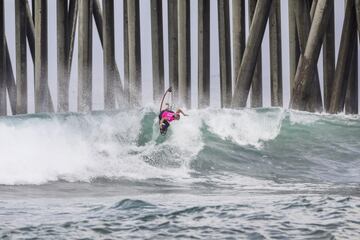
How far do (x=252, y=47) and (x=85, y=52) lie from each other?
149 inches

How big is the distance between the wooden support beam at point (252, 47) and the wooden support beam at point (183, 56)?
1.42 m

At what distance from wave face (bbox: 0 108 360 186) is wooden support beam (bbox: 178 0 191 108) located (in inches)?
16.4

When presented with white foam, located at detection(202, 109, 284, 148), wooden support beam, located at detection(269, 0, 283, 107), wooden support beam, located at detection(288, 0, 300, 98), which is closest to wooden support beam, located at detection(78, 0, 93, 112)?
white foam, located at detection(202, 109, 284, 148)

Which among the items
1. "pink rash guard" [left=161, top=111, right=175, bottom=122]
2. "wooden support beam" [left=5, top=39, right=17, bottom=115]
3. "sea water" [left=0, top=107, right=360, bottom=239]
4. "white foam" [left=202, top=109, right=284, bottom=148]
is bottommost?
"sea water" [left=0, top=107, right=360, bottom=239]

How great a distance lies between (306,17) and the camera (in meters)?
15.3

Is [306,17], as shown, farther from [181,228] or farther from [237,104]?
[181,228]

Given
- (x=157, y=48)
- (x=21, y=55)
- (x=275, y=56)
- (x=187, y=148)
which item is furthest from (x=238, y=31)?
(x=21, y=55)

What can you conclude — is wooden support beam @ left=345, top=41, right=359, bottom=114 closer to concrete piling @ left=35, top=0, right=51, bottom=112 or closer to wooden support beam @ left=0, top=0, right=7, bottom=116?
concrete piling @ left=35, top=0, right=51, bottom=112

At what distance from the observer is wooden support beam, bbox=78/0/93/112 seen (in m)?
17.0

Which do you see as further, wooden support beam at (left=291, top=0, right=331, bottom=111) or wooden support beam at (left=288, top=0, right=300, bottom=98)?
wooden support beam at (left=288, top=0, right=300, bottom=98)

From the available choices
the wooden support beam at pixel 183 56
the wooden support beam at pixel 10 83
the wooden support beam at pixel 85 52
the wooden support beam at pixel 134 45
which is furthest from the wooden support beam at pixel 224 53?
the wooden support beam at pixel 10 83

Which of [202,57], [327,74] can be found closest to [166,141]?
[202,57]

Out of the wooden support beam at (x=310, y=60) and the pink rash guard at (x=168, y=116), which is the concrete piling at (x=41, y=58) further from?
the wooden support beam at (x=310, y=60)

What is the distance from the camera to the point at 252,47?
1504 centimetres
